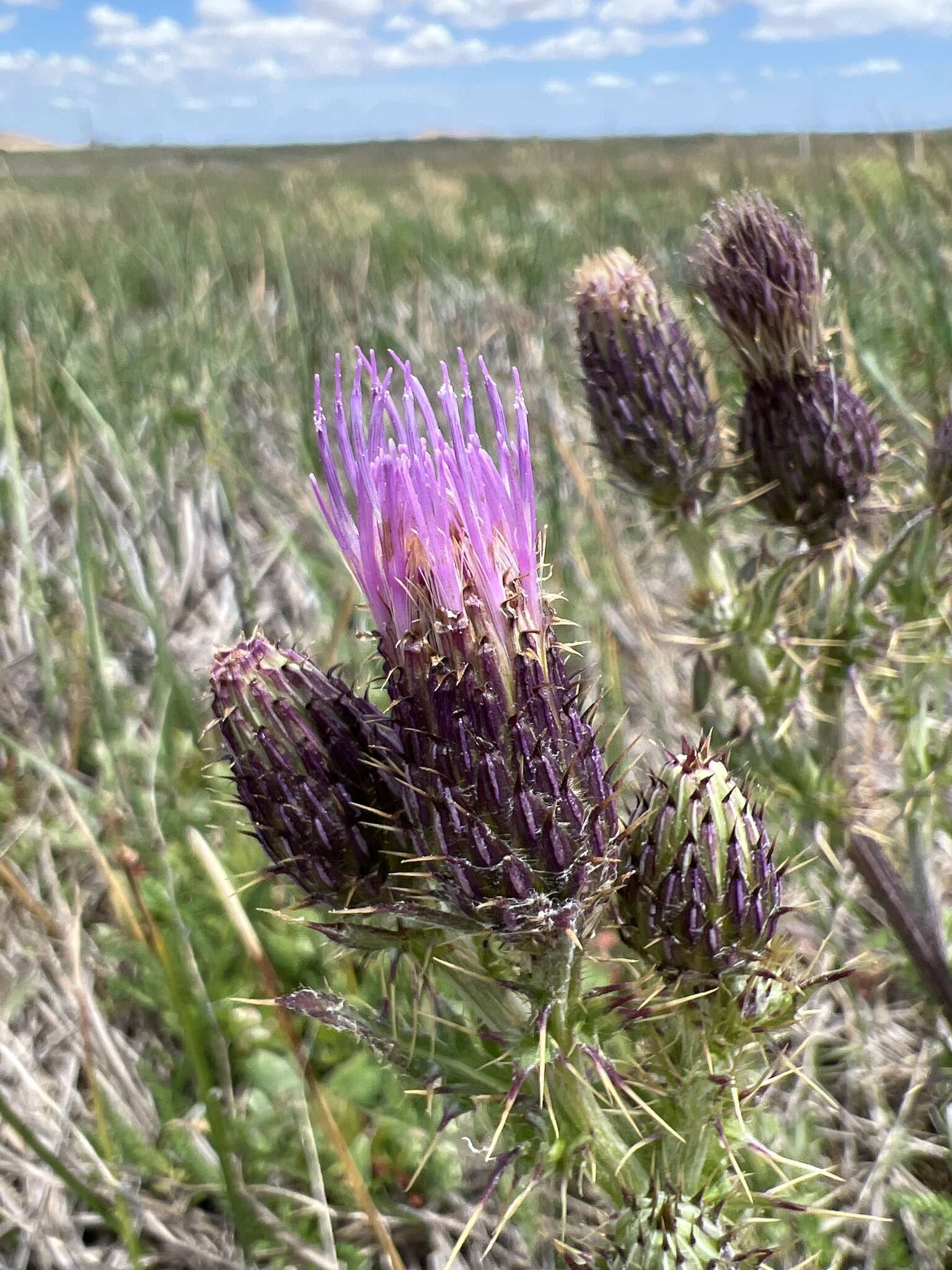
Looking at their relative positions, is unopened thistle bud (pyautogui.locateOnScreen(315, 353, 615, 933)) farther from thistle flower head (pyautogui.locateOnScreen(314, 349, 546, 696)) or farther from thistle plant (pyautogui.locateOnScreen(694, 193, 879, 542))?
thistle plant (pyautogui.locateOnScreen(694, 193, 879, 542))

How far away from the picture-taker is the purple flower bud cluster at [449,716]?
3.72 ft

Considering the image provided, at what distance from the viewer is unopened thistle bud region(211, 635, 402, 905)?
1.24 m

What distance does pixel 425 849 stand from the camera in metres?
1.16

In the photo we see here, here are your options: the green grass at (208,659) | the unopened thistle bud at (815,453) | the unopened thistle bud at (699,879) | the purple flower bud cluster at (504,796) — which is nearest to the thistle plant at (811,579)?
the unopened thistle bud at (815,453)

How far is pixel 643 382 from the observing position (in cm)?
194

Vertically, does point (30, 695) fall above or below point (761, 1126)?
above

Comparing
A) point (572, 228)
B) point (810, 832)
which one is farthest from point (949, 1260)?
point (572, 228)

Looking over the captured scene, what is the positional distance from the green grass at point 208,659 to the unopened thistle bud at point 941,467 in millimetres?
215

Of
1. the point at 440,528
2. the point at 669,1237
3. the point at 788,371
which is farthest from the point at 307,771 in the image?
the point at 788,371

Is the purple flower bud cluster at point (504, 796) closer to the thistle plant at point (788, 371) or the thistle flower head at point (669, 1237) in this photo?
the thistle flower head at point (669, 1237)

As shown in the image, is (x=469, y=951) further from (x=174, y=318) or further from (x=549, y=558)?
(x=174, y=318)

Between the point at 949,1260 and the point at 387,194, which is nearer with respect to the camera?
the point at 949,1260

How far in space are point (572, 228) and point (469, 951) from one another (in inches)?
247

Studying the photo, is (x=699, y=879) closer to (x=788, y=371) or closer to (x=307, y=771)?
(x=307, y=771)
